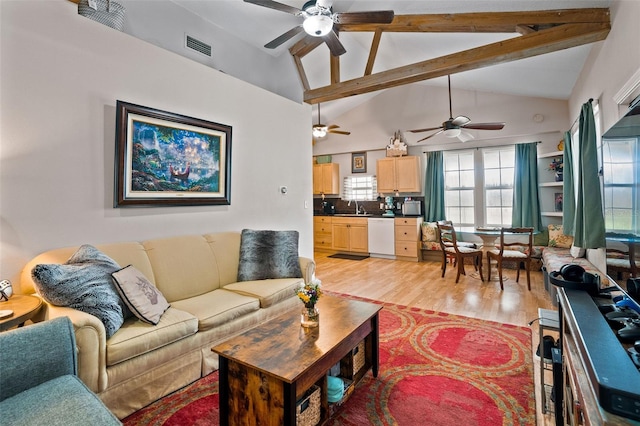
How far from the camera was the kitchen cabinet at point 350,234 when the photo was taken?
693cm

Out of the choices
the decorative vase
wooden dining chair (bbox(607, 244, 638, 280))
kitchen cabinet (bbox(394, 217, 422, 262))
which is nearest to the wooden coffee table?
the decorative vase

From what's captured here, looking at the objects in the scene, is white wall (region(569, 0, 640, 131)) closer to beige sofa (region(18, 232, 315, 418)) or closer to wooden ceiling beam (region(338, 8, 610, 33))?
wooden ceiling beam (region(338, 8, 610, 33))

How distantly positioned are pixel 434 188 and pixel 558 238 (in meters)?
2.30

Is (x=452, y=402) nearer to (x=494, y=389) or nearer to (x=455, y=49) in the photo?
(x=494, y=389)

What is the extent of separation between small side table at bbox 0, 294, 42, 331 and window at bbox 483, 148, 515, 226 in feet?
21.9

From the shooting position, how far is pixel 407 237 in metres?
6.31

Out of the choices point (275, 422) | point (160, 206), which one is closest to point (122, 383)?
point (275, 422)

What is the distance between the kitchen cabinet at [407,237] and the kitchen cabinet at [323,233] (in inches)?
66.8

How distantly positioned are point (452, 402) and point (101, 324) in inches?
82.3

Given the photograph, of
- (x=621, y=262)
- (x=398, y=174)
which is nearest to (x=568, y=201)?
(x=621, y=262)

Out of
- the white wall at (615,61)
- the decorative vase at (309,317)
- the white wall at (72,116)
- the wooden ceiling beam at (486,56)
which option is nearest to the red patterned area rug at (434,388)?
the decorative vase at (309,317)

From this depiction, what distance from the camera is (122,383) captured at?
5.82ft

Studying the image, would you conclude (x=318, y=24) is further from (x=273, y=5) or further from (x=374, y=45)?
(x=374, y=45)

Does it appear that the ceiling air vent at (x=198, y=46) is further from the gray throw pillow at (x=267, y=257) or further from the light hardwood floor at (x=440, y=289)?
the light hardwood floor at (x=440, y=289)
